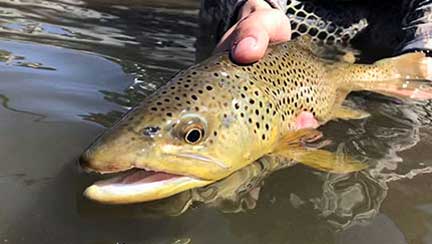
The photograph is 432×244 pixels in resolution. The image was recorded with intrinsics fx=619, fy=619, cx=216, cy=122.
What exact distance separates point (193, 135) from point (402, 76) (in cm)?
159

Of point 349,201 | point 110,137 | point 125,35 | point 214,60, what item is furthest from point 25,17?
point 349,201

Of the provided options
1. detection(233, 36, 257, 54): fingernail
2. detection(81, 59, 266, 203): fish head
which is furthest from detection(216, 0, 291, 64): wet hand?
detection(81, 59, 266, 203): fish head

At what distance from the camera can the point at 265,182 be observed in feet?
7.18

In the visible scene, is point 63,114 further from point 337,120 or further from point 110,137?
point 337,120

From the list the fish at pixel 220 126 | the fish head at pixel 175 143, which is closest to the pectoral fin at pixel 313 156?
the fish at pixel 220 126

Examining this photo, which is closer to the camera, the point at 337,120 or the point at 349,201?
the point at 349,201

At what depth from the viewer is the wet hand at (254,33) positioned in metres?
2.39

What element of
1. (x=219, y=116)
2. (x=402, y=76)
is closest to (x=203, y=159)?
(x=219, y=116)

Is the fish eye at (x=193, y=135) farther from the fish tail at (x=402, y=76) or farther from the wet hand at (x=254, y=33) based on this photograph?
the fish tail at (x=402, y=76)

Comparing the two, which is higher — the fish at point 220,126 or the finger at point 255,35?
the finger at point 255,35

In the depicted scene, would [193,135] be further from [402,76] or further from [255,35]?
[402,76]

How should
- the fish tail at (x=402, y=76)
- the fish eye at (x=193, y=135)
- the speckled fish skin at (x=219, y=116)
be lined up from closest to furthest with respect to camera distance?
the speckled fish skin at (x=219, y=116), the fish eye at (x=193, y=135), the fish tail at (x=402, y=76)

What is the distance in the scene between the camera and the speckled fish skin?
6.26 ft

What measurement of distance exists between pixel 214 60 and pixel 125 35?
6.41ft
